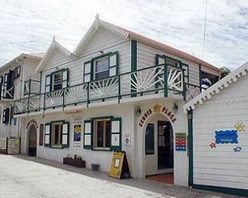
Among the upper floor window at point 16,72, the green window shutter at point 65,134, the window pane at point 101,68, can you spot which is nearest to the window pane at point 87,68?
the window pane at point 101,68

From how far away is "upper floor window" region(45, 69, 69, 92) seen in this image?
59.4 ft

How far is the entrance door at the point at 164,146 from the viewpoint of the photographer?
14477 millimetres

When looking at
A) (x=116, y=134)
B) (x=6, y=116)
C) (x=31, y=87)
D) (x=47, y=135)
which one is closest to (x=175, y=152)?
(x=116, y=134)

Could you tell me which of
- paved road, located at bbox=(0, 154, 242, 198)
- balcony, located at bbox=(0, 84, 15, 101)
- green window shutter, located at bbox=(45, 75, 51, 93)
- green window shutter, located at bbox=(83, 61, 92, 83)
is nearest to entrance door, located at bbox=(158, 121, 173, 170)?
paved road, located at bbox=(0, 154, 242, 198)

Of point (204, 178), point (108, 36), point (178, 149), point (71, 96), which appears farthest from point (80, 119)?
point (204, 178)

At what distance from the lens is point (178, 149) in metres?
11.5

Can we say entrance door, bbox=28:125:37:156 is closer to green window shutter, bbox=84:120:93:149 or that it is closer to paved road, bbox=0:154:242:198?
green window shutter, bbox=84:120:93:149

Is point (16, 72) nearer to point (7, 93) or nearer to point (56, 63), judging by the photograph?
point (7, 93)

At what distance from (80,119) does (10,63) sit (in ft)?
36.8

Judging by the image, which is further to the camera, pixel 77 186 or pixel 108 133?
pixel 108 133

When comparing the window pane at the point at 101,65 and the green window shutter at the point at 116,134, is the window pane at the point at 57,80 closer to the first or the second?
the window pane at the point at 101,65

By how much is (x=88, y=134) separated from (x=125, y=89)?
354 centimetres

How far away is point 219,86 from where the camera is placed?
10375 millimetres

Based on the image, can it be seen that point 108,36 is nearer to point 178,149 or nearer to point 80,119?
point 80,119
